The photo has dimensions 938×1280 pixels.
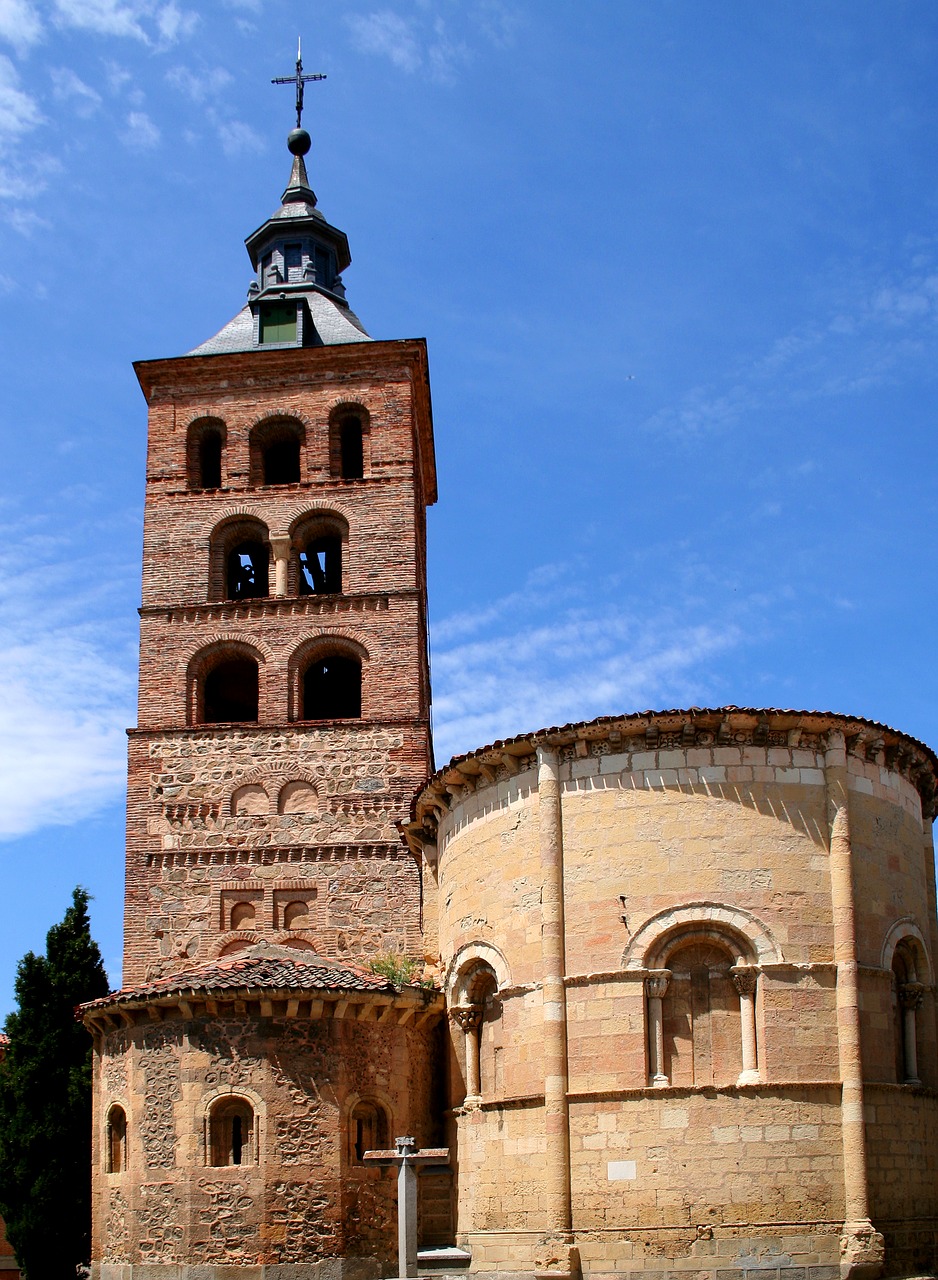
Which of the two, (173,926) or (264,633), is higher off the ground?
(264,633)

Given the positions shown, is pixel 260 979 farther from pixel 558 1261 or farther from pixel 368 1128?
pixel 558 1261

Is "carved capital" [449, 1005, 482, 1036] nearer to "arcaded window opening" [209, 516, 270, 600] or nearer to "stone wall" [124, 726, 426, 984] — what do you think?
"stone wall" [124, 726, 426, 984]

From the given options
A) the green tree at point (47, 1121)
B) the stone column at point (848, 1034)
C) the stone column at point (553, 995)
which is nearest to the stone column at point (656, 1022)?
the stone column at point (553, 995)

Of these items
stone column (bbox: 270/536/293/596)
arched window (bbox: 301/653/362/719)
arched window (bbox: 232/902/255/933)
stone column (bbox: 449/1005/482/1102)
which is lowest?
stone column (bbox: 449/1005/482/1102)

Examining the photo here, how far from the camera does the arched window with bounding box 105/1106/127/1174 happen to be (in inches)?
892

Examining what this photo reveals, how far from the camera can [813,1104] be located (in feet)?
63.6

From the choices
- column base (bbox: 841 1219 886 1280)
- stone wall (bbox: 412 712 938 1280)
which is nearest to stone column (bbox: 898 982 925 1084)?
stone wall (bbox: 412 712 938 1280)

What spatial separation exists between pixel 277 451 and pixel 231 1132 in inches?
760

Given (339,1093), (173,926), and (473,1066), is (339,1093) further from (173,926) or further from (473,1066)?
(173,926)

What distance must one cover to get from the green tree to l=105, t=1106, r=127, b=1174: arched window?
5.32 meters

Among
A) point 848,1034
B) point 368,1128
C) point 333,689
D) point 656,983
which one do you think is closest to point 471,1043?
point 368,1128

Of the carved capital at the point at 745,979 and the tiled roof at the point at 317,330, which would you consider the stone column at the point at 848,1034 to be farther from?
the tiled roof at the point at 317,330

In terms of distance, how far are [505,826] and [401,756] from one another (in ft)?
31.0

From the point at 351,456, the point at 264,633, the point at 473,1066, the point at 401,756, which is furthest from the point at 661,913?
the point at 351,456
